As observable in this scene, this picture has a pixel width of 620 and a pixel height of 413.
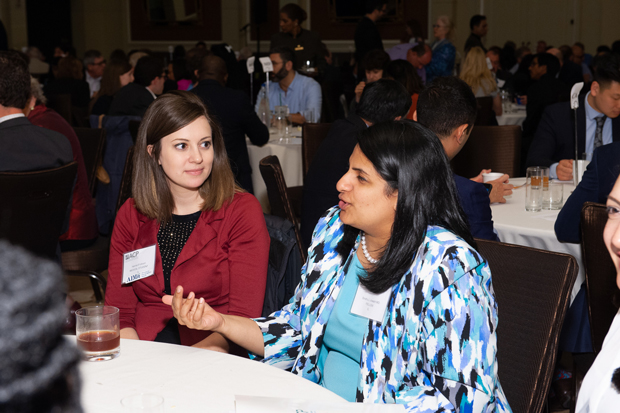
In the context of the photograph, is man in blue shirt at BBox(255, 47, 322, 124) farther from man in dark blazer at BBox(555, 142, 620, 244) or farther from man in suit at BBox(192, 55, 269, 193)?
man in dark blazer at BBox(555, 142, 620, 244)

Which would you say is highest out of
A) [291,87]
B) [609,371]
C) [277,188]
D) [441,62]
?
[441,62]

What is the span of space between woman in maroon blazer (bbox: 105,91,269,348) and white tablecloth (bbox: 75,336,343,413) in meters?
0.55

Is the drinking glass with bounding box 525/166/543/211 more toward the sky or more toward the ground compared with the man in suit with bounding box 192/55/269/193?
more toward the ground

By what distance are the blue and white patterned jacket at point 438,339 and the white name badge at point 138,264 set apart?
81 centimetres

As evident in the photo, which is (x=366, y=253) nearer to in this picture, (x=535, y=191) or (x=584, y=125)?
(x=535, y=191)

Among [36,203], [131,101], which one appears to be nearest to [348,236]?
[36,203]

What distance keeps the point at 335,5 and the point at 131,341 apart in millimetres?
13194

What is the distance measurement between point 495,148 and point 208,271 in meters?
2.62

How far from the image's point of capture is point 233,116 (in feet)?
15.1

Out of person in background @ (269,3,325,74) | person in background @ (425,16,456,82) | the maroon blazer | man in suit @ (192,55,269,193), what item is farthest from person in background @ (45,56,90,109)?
the maroon blazer

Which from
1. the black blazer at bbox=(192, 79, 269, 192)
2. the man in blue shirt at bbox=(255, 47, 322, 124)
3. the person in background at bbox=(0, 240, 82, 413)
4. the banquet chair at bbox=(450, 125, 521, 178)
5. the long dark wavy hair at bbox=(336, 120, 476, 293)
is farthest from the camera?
the man in blue shirt at bbox=(255, 47, 322, 124)

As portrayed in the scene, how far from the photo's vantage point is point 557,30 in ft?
46.8

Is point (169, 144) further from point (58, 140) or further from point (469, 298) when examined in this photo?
point (469, 298)

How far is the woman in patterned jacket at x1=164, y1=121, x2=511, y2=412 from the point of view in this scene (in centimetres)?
131
